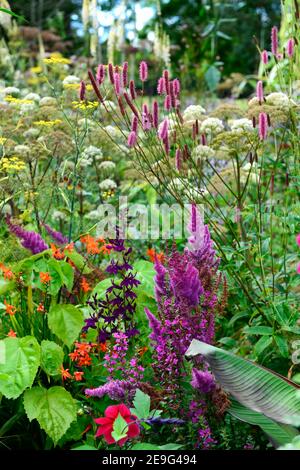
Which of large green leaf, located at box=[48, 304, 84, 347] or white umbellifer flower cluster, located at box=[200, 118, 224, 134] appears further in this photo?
white umbellifer flower cluster, located at box=[200, 118, 224, 134]

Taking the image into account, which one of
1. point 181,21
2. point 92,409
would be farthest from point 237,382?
point 181,21

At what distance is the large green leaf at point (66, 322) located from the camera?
256 cm

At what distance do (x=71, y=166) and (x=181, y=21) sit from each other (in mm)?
12141

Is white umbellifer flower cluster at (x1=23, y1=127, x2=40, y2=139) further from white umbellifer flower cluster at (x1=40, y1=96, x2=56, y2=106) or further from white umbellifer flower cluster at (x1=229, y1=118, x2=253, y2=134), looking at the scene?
white umbellifer flower cluster at (x1=229, y1=118, x2=253, y2=134)

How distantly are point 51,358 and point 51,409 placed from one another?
0.18m

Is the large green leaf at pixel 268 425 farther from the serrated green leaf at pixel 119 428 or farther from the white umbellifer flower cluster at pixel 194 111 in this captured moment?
the white umbellifer flower cluster at pixel 194 111

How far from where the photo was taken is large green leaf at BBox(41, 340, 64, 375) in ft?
8.20

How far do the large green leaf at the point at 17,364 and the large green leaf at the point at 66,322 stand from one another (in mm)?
134

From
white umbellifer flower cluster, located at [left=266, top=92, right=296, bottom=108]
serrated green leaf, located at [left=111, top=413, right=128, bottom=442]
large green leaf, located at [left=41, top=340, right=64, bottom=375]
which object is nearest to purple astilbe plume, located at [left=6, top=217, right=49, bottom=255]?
large green leaf, located at [left=41, top=340, right=64, bottom=375]

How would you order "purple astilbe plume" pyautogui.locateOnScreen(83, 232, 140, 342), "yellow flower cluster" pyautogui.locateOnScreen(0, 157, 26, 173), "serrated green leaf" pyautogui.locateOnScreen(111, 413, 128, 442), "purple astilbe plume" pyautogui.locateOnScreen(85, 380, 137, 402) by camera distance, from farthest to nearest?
1. "yellow flower cluster" pyautogui.locateOnScreen(0, 157, 26, 173)
2. "purple astilbe plume" pyautogui.locateOnScreen(83, 232, 140, 342)
3. "purple astilbe plume" pyautogui.locateOnScreen(85, 380, 137, 402)
4. "serrated green leaf" pyautogui.locateOnScreen(111, 413, 128, 442)

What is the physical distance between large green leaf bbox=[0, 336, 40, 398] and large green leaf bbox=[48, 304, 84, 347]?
134 millimetres
